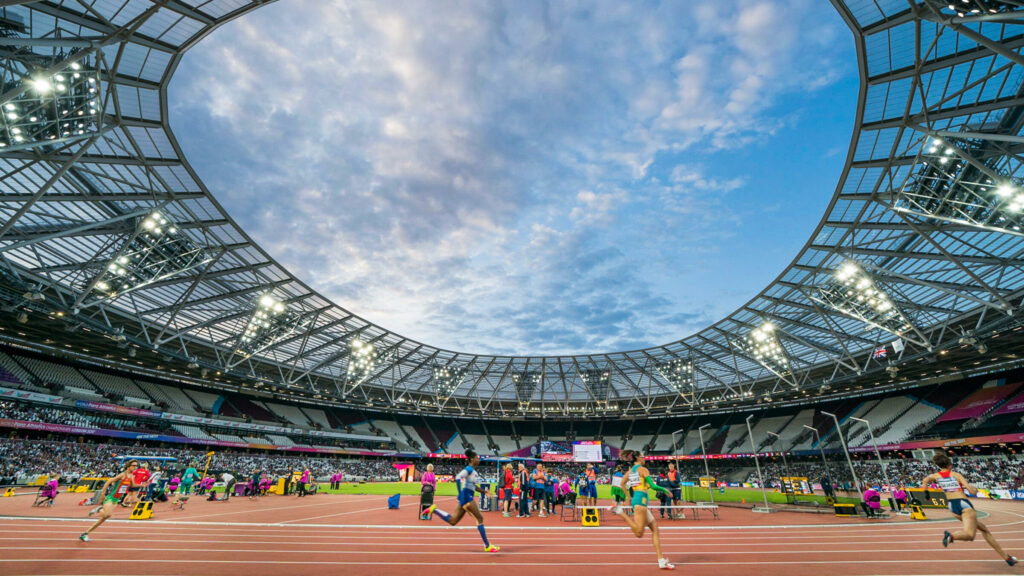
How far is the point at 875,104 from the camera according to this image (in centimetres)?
1722

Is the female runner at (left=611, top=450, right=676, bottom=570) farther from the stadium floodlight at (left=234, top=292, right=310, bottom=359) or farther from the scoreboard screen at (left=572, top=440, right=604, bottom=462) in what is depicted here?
the scoreboard screen at (left=572, top=440, right=604, bottom=462)

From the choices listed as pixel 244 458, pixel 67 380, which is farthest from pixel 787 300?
pixel 67 380

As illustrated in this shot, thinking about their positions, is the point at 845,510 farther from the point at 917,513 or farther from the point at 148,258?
the point at 148,258

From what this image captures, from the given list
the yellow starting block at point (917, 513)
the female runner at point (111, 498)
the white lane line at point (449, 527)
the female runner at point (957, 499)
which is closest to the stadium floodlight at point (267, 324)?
the white lane line at point (449, 527)

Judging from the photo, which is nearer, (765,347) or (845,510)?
(845,510)

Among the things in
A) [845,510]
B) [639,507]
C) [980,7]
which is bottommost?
[845,510]

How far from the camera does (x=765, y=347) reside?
39.5 meters

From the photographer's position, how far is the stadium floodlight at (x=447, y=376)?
168ft

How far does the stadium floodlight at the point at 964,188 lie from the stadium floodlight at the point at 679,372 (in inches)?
1247

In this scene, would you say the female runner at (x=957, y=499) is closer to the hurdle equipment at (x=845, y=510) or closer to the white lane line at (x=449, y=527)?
the white lane line at (x=449, y=527)

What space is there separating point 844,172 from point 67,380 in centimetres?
6598

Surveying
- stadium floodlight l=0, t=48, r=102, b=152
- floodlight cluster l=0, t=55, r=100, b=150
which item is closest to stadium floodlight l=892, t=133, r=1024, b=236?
stadium floodlight l=0, t=48, r=102, b=152

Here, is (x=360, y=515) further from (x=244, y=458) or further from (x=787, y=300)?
(x=244, y=458)

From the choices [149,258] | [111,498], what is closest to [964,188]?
[111,498]
